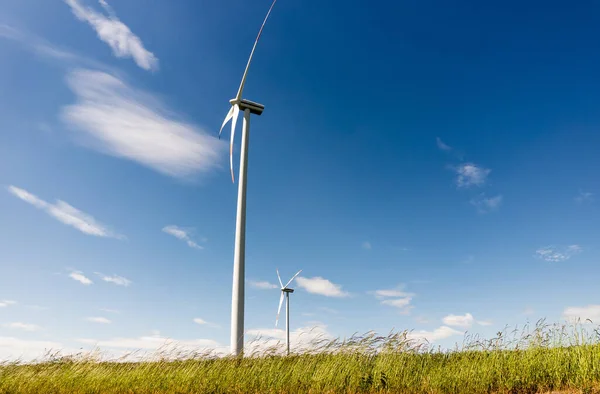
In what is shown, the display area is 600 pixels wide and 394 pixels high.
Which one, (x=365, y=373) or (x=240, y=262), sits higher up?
(x=240, y=262)

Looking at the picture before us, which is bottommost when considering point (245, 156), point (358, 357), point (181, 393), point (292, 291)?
point (181, 393)

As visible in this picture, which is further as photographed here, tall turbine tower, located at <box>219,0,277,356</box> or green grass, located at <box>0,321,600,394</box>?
tall turbine tower, located at <box>219,0,277,356</box>

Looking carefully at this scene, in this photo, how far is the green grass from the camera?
11.7 m

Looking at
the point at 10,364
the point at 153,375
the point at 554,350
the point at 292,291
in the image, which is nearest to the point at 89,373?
the point at 153,375

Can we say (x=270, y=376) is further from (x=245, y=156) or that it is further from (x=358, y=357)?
(x=245, y=156)

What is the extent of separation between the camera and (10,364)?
19766 millimetres

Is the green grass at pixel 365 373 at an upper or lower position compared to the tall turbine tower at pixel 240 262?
lower

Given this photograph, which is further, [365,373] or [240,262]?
[240,262]

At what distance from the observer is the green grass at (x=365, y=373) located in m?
11.7

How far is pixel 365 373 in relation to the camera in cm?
1310

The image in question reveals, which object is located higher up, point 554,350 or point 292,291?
point 292,291

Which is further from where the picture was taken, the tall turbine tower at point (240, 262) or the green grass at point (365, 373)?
the tall turbine tower at point (240, 262)

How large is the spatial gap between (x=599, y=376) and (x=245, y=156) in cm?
1836

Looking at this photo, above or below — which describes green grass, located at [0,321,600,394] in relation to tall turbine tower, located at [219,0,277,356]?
below
